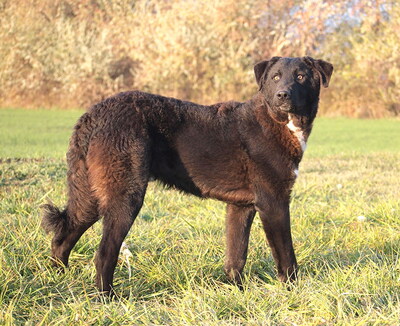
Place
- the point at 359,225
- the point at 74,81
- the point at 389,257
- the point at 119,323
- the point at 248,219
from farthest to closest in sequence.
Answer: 1. the point at 74,81
2. the point at 359,225
3. the point at 389,257
4. the point at 248,219
5. the point at 119,323

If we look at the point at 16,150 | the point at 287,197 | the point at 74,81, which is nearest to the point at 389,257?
the point at 287,197

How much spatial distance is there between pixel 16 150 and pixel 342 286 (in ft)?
26.8

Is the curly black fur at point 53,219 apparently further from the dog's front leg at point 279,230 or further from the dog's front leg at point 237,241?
the dog's front leg at point 279,230

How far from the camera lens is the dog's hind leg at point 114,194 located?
148 inches

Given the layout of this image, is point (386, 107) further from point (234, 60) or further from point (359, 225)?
point (359, 225)

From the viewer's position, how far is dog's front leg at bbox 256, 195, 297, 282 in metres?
3.97

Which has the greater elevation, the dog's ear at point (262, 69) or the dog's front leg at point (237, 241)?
the dog's ear at point (262, 69)

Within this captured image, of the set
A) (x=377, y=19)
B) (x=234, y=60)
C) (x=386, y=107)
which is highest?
(x=377, y=19)

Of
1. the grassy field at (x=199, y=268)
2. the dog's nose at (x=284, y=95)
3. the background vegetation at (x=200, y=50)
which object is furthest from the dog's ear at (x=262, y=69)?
the background vegetation at (x=200, y=50)

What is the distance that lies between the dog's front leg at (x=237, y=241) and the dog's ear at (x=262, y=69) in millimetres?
921

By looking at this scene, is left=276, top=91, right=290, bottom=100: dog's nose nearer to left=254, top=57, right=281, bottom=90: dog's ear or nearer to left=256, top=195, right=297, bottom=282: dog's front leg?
left=254, top=57, right=281, bottom=90: dog's ear

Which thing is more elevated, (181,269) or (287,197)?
(287,197)

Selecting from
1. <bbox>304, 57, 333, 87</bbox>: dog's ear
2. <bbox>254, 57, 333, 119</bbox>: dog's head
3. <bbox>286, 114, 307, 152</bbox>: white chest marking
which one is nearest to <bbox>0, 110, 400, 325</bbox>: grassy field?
<bbox>286, 114, 307, 152</bbox>: white chest marking

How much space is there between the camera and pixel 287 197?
4012 millimetres
